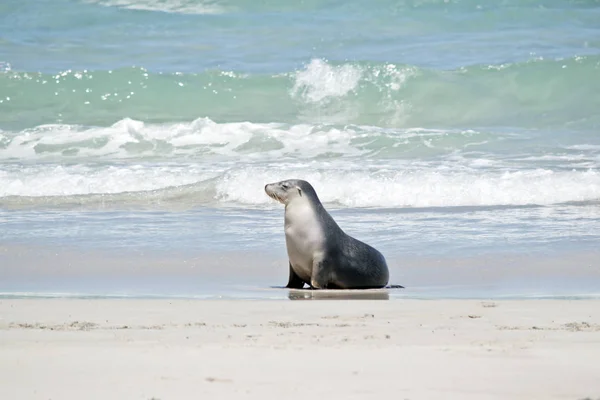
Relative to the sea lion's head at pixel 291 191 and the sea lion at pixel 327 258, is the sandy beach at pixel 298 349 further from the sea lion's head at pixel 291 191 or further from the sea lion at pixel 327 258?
the sea lion's head at pixel 291 191

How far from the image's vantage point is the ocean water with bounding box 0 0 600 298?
31.0 ft

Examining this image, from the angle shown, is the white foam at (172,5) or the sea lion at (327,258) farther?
the white foam at (172,5)

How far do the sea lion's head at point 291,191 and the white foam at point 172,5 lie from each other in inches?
755

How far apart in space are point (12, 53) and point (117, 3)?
3380 millimetres

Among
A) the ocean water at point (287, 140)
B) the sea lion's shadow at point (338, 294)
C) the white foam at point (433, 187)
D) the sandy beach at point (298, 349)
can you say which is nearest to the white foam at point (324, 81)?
the ocean water at point (287, 140)

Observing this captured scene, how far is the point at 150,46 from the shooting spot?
26.2 meters

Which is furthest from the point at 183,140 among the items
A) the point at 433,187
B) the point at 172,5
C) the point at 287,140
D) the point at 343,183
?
the point at 172,5

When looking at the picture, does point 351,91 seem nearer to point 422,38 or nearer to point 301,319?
point 422,38

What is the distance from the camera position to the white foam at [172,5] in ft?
92.7

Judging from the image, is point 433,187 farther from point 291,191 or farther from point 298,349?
point 298,349

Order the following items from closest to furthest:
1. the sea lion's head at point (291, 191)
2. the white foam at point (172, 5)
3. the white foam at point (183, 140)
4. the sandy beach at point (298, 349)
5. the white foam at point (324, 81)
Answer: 1. the sandy beach at point (298, 349)
2. the sea lion's head at point (291, 191)
3. the white foam at point (183, 140)
4. the white foam at point (324, 81)
5. the white foam at point (172, 5)

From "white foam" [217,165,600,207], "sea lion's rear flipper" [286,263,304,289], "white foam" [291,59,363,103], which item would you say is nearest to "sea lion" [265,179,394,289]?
"sea lion's rear flipper" [286,263,304,289]

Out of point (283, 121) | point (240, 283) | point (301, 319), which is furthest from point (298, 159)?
point (301, 319)

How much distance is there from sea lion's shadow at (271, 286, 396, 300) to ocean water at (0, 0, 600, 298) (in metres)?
0.16
